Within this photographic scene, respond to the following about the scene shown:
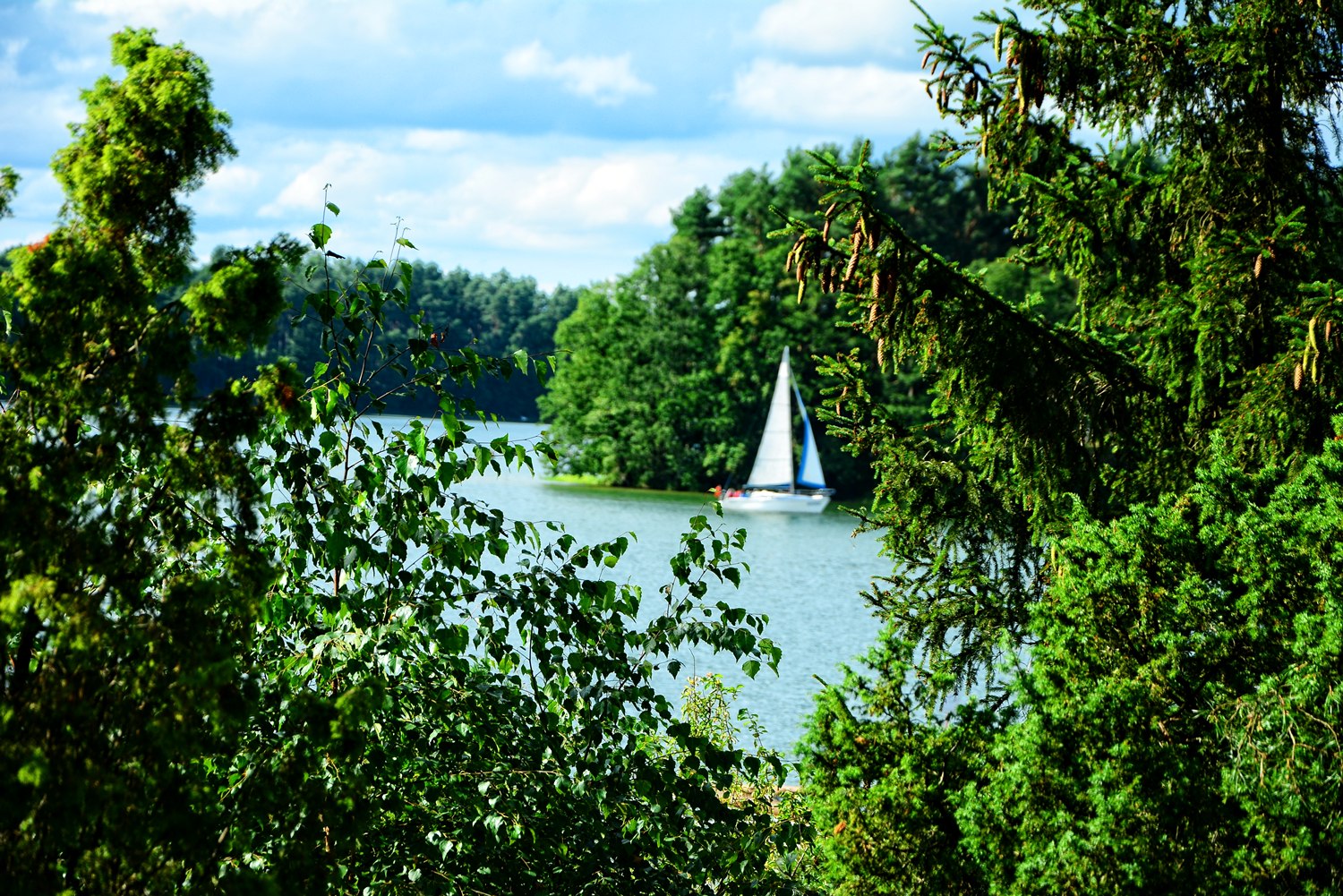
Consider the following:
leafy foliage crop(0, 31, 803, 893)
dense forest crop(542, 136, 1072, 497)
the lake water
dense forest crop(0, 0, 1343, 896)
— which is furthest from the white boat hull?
leafy foliage crop(0, 31, 803, 893)

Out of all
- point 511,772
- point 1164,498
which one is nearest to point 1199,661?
point 1164,498

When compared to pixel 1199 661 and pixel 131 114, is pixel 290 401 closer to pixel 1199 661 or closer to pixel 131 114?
pixel 131 114

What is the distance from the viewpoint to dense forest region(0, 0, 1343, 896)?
10.0 ft

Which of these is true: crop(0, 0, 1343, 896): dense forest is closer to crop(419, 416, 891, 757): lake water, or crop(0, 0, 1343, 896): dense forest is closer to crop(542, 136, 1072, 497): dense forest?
crop(419, 416, 891, 757): lake water

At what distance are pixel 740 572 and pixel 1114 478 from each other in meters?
2.63

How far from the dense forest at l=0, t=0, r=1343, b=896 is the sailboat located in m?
41.6

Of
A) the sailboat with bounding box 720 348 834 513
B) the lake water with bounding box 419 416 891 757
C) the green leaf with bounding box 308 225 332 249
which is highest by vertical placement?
the green leaf with bounding box 308 225 332 249

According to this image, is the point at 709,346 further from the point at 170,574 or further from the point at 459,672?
the point at 170,574

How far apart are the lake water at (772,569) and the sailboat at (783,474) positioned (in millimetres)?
1151

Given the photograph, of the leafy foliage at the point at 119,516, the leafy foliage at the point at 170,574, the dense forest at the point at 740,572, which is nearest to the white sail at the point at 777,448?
the dense forest at the point at 740,572

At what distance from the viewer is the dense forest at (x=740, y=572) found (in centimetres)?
306

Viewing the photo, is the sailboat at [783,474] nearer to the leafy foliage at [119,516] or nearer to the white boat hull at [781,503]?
the white boat hull at [781,503]

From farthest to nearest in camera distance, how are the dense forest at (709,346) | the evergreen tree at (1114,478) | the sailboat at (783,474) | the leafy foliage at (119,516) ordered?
the dense forest at (709,346) → the sailboat at (783,474) → the evergreen tree at (1114,478) → the leafy foliage at (119,516)

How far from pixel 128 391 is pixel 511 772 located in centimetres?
232
